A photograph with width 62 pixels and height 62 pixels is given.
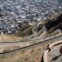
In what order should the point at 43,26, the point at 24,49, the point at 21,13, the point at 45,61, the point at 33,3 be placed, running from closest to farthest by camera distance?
the point at 45,61 < the point at 24,49 < the point at 43,26 < the point at 21,13 < the point at 33,3

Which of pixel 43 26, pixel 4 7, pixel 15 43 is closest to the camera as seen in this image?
pixel 15 43

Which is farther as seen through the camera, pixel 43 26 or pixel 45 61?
pixel 43 26

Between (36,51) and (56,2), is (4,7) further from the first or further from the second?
(36,51)

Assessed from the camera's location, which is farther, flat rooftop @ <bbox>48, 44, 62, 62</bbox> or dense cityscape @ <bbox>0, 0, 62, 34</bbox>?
dense cityscape @ <bbox>0, 0, 62, 34</bbox>

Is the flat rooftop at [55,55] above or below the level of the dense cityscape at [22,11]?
above

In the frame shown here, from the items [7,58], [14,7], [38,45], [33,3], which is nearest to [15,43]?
[38,45]

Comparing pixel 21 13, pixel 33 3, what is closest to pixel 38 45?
pixel 21 13

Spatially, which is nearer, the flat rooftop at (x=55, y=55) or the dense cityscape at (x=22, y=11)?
the flat rooftop at (x=55, y=55)

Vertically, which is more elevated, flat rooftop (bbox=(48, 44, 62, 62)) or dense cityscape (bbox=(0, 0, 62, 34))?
flat rooftop (bbox=(48, 44, 62, 62))

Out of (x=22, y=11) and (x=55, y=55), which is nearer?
(x=55, y=55)

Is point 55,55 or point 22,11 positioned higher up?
point 55,55
